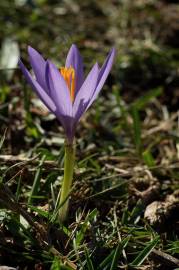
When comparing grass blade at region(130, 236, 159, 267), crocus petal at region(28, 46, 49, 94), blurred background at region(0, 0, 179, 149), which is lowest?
grass blade at region(130, 236, 159, 267)

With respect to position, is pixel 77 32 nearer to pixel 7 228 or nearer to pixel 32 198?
pixel 32 198

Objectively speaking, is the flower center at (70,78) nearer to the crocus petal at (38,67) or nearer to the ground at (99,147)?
the crocus petal at (38,67)

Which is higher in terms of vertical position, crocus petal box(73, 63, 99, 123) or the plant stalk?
crocus petal box(73, 63, 99, 123)

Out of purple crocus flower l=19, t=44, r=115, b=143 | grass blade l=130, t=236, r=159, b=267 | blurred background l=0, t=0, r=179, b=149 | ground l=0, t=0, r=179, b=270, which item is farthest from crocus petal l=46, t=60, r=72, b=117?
blurred background l=0, t=0, r=179, b=149

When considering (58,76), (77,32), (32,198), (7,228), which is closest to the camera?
(58,76)

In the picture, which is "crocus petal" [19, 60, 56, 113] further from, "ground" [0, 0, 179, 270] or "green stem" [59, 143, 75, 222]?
"ground" [0, 0, 179, 270]

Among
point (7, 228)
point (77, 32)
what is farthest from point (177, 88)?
point (7, 228)

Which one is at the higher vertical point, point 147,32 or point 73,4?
point 73,4

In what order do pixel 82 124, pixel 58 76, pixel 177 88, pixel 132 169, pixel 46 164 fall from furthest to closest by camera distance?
pixel 177 88 < pixel 82 124 < pixel 132 169 < pixel 46 164 < pixel 58 76
